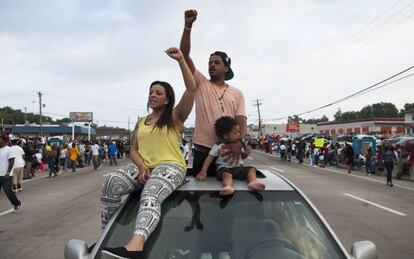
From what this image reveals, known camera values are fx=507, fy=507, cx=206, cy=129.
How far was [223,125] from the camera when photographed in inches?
153

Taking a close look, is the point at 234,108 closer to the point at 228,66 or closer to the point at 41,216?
the point at 228,66

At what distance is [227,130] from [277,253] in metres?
1.14

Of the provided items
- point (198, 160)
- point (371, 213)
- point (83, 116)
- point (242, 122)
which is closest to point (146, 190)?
point (198, 160)

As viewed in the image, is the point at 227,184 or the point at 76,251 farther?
the point at 227,184

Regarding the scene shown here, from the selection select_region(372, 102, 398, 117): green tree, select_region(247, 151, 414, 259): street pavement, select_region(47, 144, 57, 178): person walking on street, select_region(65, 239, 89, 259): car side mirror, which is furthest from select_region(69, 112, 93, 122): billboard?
select_region(372, 102, 398, 117): green tree

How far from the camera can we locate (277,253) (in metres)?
3.04

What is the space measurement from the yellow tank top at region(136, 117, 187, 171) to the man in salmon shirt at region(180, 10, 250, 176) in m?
0.56

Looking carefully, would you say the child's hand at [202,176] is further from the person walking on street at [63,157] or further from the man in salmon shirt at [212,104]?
the person walking on street at [63,157]

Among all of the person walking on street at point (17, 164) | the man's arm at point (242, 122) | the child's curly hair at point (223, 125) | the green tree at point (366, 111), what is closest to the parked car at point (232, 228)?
the child's curly hair at point (223, 125)

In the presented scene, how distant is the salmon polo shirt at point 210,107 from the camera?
4195 millimetres

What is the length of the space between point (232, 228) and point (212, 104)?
1.31m

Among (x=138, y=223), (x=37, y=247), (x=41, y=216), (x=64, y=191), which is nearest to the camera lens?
(x=138, y=223)

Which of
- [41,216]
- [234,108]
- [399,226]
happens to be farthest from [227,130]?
[41,216]

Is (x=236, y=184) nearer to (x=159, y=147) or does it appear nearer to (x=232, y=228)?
(x=232, y=228)
